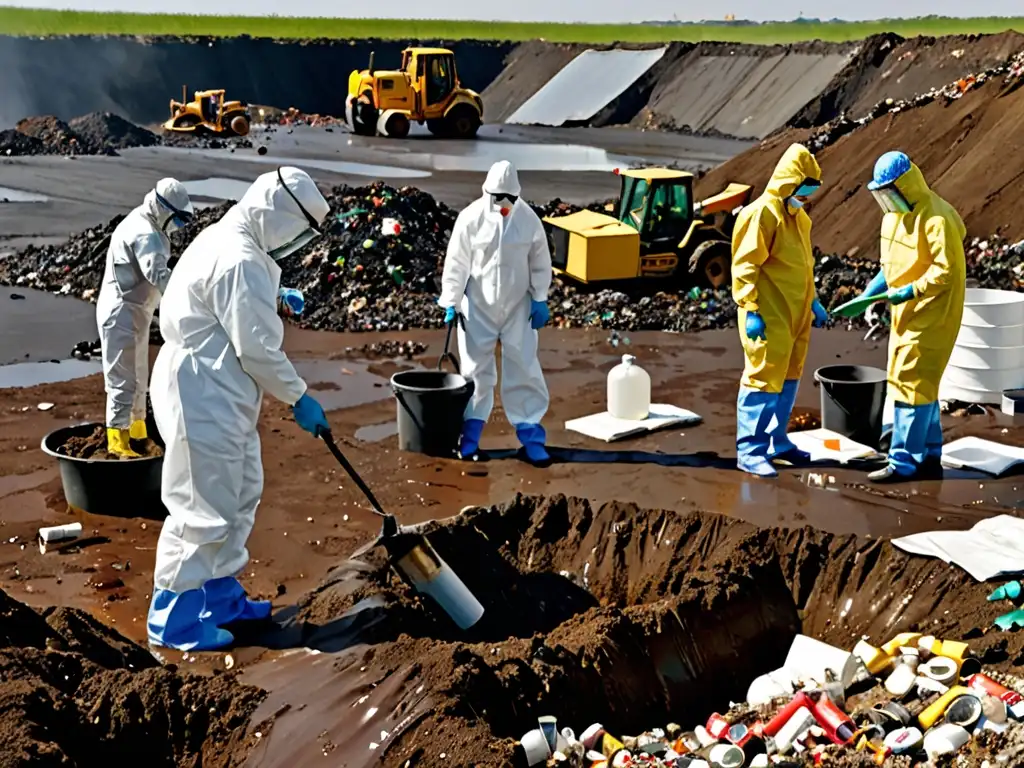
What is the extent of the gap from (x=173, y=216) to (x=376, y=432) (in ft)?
7.77

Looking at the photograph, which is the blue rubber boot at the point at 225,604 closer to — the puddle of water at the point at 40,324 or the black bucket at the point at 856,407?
the black bucket at the point at 856,407

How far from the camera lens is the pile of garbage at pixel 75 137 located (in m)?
28.0

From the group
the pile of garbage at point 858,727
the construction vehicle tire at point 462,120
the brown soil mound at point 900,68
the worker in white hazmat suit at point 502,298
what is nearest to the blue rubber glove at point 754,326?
the worker in white hazmat suit at point 502,298

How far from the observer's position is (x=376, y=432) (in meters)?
8.59

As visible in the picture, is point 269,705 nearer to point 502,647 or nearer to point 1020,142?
point 502,647

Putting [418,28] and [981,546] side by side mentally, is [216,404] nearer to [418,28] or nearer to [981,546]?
[981,546]

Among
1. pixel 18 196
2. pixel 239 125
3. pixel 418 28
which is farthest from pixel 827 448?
pixel 418 28

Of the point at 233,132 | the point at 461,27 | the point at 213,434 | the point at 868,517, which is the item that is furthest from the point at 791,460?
the point at 461,27

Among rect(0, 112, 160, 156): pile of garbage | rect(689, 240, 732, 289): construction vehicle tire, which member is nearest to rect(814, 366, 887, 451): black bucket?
rect(689, 240, 732, 289): construction vehicle tire

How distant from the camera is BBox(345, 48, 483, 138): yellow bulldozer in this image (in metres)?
28.2

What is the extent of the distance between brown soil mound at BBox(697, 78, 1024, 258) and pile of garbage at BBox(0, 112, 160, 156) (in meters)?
18.4

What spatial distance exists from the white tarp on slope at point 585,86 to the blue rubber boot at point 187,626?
33119 millimetres

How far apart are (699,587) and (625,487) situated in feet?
6.33

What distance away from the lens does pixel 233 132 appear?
99.4ft
